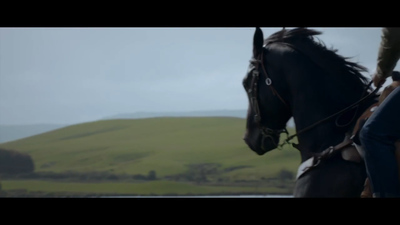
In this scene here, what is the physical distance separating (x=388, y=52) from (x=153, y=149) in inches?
673

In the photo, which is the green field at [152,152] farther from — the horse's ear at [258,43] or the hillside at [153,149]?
the horse's ear at [258,43]

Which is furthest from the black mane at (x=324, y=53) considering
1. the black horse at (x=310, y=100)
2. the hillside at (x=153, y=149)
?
the hillside at (x=153, y=149)

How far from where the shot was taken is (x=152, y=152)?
2064 centimetres

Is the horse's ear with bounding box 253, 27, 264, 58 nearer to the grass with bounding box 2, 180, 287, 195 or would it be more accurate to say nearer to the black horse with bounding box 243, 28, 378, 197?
the black horse with bounding box 243, 28, 378, 197

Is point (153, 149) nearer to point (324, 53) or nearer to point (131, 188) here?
point (131, 188)

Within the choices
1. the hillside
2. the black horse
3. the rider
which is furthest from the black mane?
the hillside

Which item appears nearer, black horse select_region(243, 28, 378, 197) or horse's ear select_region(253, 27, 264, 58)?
black horse select_region(243, 28, 378, 197)

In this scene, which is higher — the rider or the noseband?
the noseband

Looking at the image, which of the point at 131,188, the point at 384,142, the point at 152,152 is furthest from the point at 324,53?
the point at 152,152

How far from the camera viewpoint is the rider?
4.18m

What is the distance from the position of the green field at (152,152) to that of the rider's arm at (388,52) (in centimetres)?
834

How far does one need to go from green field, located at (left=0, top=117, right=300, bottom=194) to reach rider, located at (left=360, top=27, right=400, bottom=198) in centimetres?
846
